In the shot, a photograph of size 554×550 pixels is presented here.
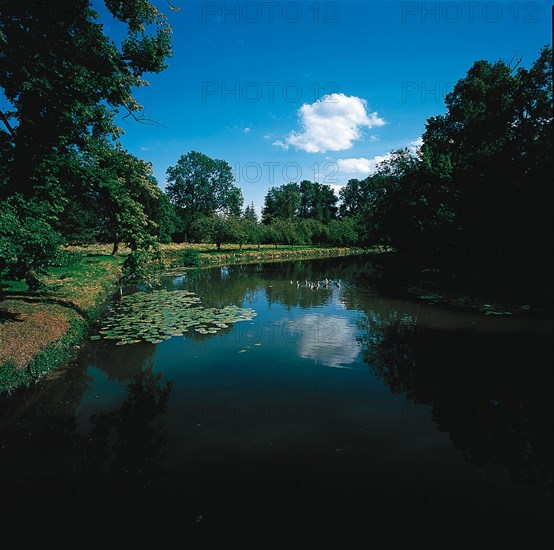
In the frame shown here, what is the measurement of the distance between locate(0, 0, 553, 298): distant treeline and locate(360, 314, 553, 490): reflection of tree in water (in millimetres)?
8601

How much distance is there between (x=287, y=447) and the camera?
21.7ft

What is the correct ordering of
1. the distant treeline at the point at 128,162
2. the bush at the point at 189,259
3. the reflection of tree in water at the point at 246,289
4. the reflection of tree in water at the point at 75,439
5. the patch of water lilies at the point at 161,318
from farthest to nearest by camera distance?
the bush at the point at 189,259
the reflection of tree in water at the point at 246,289
the patch of water lilies at the point at 161,318
the distant treeline at the point at 128,162
the reflection of tree in water at the point at 75,439

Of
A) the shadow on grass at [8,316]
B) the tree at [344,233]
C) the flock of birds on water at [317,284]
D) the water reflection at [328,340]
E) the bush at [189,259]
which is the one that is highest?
the tree at [344,233]

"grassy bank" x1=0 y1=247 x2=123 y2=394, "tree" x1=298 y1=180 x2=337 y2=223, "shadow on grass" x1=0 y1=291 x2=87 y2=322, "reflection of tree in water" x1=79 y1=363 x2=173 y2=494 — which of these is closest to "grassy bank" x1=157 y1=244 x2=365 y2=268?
"grassy bank" x1=0 y1=247 x2=123 y2=394

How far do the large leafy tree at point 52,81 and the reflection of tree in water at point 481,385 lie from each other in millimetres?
12517

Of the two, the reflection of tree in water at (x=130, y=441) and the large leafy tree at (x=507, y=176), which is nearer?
the reflection of tree in water at (x=130, y=441)

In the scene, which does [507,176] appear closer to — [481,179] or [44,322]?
[481,179]

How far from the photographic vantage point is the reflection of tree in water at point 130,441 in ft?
19.7

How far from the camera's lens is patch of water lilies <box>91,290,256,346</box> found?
1377cm

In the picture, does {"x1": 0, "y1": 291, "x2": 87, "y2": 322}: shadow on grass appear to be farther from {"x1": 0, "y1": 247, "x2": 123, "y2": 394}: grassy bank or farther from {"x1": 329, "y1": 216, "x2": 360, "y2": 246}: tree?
{"x1": 329, "y1": 216, "x2": 360, "y2": 246}: tree

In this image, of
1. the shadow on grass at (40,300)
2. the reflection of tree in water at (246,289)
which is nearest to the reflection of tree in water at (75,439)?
the shadow on grass at (40,300)

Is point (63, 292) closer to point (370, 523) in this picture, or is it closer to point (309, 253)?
point (370, 523)

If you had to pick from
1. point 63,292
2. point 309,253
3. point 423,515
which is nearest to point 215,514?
point 423,515

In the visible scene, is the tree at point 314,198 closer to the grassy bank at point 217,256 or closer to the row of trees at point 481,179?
the grassy bank at point 217,256
